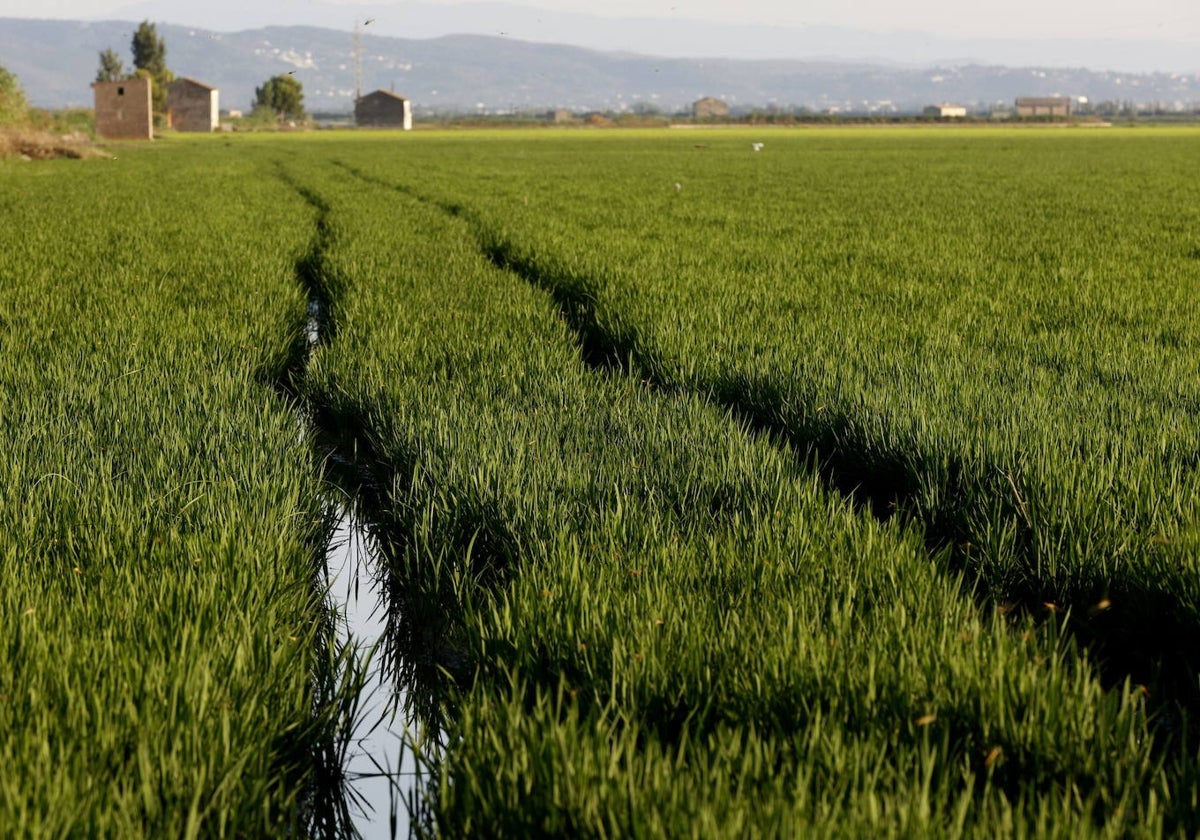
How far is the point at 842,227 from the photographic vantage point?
40.4 ft

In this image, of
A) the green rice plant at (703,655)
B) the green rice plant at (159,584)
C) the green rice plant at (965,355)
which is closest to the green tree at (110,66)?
the green rice plant at (965,355)

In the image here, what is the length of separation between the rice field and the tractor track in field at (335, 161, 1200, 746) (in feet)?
0.05

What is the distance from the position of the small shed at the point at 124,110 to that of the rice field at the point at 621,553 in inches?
2305

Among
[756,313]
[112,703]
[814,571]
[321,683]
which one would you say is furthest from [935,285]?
[112,703]

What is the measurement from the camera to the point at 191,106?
89.6 meters

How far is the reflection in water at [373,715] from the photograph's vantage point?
86.8 inches

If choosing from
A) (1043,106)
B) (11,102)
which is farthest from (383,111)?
(1043,106)

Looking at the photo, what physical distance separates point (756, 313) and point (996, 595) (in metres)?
3.76

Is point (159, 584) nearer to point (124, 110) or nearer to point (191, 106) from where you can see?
point (124, 110)

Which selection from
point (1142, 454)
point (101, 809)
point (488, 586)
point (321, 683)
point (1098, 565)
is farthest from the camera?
point (1142, 454)

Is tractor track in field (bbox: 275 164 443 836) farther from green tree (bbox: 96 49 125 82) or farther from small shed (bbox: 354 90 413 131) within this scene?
green tree (bbox: 96 49 125 82)

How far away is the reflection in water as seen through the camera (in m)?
2.21

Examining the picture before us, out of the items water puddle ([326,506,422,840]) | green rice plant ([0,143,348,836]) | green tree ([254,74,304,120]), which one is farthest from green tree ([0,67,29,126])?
green tree ([254,74,304,120])

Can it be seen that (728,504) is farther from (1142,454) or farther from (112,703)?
(112,703)
